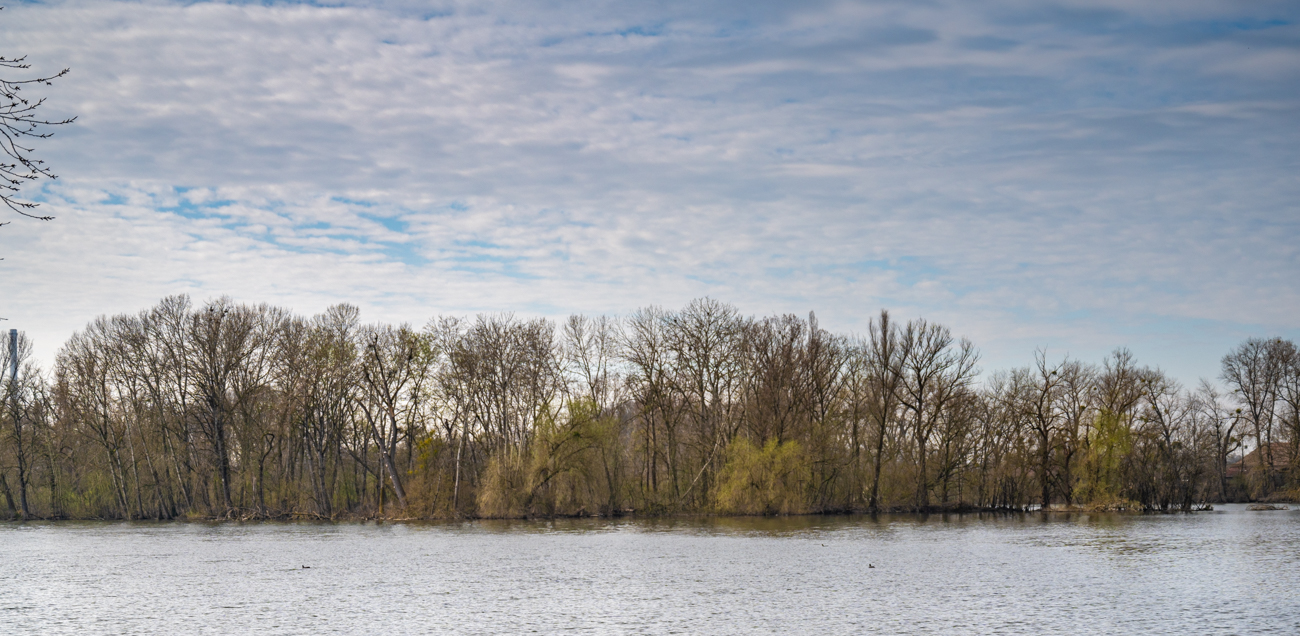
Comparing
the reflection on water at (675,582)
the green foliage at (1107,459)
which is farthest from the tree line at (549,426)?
the reflection on water at (675,582)

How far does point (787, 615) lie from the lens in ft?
68.9

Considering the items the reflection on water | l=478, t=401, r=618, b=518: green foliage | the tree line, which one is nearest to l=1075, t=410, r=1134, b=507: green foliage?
the tree line

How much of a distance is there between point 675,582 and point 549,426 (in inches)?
1439

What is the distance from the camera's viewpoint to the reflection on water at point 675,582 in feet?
65.8

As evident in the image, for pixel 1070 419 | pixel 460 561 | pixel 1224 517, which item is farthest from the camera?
pixel 1070 419

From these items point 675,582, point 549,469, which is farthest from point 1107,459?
point 675,582

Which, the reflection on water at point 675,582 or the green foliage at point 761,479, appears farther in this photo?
the green foliage at point 761,479

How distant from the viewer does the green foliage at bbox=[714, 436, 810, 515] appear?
63031 mm

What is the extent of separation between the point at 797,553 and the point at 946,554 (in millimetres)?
5428

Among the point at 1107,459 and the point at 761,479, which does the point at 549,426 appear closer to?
the point at 761,479

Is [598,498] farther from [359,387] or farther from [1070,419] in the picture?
[1070,419]

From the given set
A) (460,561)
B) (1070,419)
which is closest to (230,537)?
(460,561)

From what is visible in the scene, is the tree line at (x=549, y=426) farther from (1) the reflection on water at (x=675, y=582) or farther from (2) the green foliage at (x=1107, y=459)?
(1) the reflection on water at (x=675, y=582)

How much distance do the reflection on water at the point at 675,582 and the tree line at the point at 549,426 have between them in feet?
50.9
